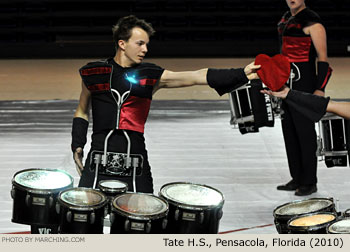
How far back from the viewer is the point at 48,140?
6.39 m

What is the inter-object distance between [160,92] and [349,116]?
5.90 metres

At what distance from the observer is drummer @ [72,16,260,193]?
136 inches

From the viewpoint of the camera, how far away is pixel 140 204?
296 centimetres

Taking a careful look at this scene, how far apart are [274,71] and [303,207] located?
2.29 feet

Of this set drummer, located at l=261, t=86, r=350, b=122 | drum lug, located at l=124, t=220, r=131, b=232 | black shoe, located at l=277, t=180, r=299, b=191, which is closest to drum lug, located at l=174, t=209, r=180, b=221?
drum lug, located at l=124, t=220, r=131, b=232

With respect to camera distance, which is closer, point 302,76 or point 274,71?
point 274,71

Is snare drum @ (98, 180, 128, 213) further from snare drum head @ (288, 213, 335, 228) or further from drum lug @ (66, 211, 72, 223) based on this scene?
snare drum head @ (288, 213, 335, 228)

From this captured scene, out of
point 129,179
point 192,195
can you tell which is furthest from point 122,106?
point 192,195

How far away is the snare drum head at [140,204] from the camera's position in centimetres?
287

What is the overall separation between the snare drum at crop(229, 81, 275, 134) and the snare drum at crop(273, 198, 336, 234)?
1.43 meters

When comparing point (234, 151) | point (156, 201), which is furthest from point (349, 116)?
point (234, 151)

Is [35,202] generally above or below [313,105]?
below

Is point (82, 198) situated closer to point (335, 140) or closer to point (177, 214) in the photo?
point (177, 214)

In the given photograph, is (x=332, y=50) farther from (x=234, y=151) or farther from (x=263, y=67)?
(x=263, y=67)
